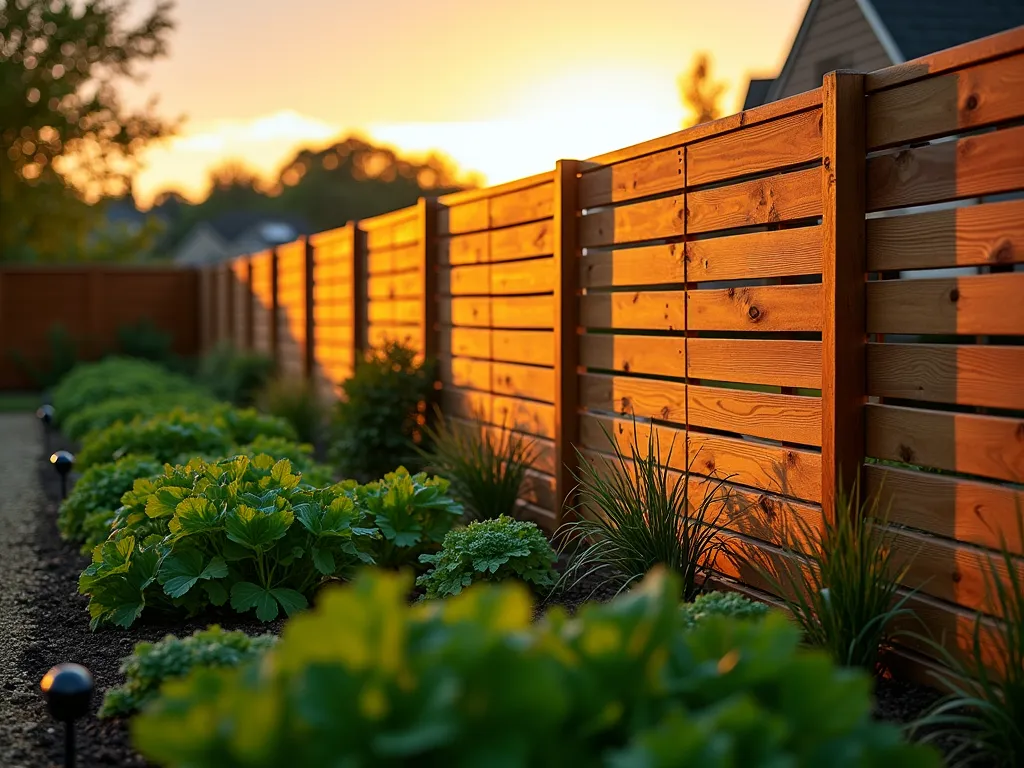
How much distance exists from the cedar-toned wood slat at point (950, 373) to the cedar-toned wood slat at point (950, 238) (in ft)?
0.79

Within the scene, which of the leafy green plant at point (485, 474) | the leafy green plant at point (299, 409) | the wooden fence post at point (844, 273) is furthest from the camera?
the leafy green plant at point (299, 409)

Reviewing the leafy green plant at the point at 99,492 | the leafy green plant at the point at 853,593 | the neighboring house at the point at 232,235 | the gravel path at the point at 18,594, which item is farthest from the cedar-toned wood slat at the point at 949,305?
the neighboring house at the point at 232,235

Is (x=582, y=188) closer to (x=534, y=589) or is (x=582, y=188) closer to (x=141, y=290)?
(x=534, y=589)

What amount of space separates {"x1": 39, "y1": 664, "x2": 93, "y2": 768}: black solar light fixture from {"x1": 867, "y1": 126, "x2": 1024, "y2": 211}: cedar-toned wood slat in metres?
2.60

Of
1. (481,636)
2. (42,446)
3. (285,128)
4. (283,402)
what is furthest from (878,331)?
(285,128)

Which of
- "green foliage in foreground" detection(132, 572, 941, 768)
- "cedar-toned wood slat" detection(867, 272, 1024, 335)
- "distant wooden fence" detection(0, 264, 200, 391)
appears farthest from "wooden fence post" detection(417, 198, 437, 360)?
"distant wooden fence" detection(0, 264, 200, 391)

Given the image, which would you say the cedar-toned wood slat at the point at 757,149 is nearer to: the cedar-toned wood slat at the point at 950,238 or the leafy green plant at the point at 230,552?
the cedar-toned wood slat at the point at 950,238

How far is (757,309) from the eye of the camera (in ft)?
12.9

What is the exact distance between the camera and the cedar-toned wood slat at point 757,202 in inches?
142

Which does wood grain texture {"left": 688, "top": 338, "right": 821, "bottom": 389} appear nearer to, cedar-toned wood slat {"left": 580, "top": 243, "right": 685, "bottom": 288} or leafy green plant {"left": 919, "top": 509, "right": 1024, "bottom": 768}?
cedar-toned wood slat {"left": 580, "top": 243, "right": 685, "bottom": 288}

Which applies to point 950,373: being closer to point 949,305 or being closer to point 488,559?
point 949,305

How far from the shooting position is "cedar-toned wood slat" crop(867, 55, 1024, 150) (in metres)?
2.88

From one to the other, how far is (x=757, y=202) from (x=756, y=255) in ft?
0.62

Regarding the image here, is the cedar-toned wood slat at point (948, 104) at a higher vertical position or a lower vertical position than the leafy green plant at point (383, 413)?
higher
